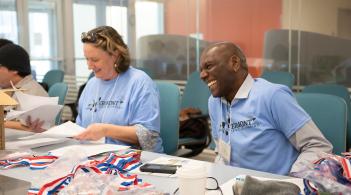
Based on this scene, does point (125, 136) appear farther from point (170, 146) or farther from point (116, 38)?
point (116, 38)

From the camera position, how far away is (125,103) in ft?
7.42

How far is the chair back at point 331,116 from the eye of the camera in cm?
183

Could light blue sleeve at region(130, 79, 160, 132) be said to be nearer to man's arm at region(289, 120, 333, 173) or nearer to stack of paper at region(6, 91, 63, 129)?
stack of paper at region(6, 91, 63, 129)

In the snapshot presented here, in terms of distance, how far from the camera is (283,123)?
5.53 ft

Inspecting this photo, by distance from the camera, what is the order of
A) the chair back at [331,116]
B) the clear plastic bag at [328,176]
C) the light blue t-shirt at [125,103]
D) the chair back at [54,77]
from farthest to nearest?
the chair back at [54,77]
the light blue t-shirt at [125,103]
the chair back at [331,116]
the clear plastic bag at [328,176]

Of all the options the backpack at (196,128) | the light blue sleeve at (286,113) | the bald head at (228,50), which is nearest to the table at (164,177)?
the light blue sleeve at (286,113)

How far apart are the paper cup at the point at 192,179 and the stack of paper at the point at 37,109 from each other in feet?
4.00

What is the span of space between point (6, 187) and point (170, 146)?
127cm

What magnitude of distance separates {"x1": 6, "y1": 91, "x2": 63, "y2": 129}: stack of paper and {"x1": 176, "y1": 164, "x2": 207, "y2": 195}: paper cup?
122cm

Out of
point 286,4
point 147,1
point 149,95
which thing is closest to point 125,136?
point 149,95

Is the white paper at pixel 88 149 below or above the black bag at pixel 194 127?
above

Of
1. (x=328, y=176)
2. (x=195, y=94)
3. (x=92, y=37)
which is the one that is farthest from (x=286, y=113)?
(x=195, y=94)

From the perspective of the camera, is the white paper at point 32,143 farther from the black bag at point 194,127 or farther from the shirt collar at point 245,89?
the black bag at point 194,127

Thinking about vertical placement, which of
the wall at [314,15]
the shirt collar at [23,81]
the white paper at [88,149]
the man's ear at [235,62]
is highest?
the wall at [314,15]
